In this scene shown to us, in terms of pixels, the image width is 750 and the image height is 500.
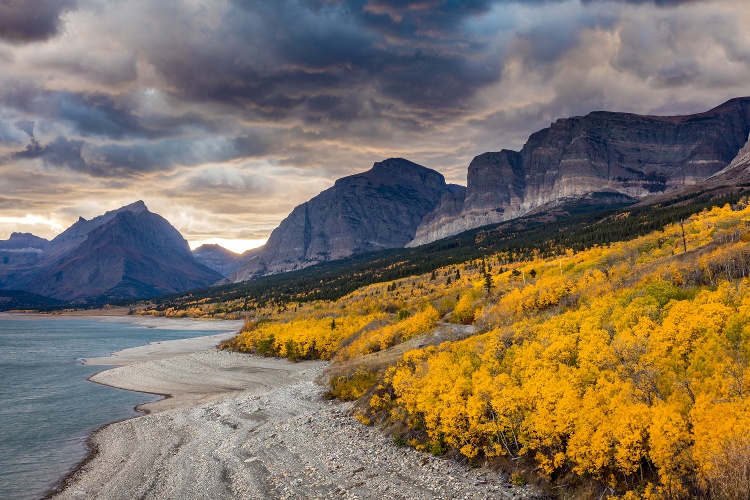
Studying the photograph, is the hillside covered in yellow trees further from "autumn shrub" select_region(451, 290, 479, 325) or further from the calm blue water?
"autumn shrub" select_region(451, 290, 479, 325)

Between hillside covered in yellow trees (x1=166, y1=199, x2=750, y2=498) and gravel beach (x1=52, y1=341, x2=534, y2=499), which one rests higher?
hillside covered in yellow trees (x1=166, y1=199, x2=750, y2=498)

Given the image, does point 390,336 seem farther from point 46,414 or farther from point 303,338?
point 46,414

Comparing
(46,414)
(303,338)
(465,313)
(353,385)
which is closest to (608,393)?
(353,385)

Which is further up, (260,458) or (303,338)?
(303,338)

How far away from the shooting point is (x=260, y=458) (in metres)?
40.0

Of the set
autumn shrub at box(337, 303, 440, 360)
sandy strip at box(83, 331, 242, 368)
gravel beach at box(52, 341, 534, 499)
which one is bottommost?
sandy strip at box(83, 331, 242, 368)

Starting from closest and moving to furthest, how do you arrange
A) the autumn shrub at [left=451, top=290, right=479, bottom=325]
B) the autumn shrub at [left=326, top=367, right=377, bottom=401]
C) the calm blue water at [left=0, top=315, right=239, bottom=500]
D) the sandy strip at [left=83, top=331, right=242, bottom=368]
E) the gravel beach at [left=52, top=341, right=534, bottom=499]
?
the gravel beach at [left=52, top=341, right=534, bottom=499] → the calm blue water at [left=0, top=315, right=239, bottom=500] → the autumn shrub at [left=326, top=367, right=377, bottom=401] → the autumn shrub at [left=451, top=290, right=479, bottom=325] → the sandy strip at [left=83, top=331, right=242, bottom=368]

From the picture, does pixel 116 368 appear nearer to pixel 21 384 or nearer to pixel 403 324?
pixel 21 384

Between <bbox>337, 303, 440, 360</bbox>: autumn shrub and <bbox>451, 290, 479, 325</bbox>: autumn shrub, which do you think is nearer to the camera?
<bbox>337, 303, 440, 360</bbox>: autumn shrub

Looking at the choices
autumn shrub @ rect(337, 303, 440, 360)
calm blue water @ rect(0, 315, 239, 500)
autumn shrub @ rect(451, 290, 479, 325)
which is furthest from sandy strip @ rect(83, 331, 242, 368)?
autumn shrub @ rect(451, 290, 479, 325)

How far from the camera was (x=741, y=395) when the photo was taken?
78.5 ft

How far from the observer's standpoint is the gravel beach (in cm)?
3222

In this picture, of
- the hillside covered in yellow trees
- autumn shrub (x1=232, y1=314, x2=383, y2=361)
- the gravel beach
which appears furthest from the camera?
autumn shrub (x1=232, y1=314, x2=383, y2=361)

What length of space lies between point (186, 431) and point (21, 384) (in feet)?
160
